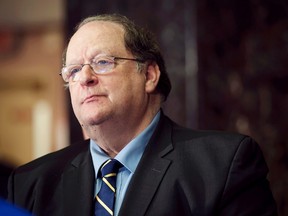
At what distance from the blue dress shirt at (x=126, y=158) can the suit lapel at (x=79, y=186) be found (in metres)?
0.03

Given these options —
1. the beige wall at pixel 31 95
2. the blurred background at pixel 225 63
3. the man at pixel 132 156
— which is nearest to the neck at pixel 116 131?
the man at pixel 132 156

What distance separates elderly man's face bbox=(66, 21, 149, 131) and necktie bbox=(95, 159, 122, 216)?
5.2 inches

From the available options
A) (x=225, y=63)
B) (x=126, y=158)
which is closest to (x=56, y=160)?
(x=126, y=158)

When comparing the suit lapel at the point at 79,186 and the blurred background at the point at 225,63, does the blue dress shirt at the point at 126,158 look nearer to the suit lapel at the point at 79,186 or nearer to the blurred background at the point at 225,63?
the suit lapel at the point at 79,186

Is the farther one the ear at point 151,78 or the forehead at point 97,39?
the ear at point 151,78

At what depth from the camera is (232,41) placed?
314cm

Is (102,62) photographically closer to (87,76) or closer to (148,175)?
(87,76)

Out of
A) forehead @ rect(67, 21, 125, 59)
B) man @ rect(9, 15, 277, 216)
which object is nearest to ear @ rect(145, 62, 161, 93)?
man @ rect(9, 15, 277, 216)

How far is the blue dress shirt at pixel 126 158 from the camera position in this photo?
1.52 m

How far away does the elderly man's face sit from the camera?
1514 mm

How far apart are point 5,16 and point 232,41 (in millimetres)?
4307

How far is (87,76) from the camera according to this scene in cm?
151

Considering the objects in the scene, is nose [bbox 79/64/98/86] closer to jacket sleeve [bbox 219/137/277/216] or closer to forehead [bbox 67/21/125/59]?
forehead [bbox 67/21/125/59]

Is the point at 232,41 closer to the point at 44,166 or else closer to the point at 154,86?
the point at 154,86
